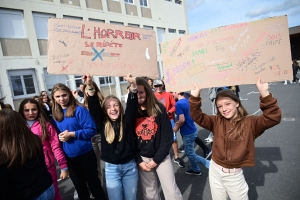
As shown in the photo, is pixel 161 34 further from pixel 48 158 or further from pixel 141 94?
pixel 48 158

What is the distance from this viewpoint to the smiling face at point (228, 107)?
6.73 feet

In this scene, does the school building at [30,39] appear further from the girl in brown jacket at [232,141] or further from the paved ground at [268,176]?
the girl in brown jacket at [232,141]

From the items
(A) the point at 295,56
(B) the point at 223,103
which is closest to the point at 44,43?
(B) the point at 223,103

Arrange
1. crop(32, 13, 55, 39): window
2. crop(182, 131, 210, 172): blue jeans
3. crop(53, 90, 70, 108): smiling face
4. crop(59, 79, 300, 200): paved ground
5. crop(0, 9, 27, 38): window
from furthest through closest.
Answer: crop(32, 13, 55, 39): window
crop(0, 9, 27, 38): window
crop(182, 131, 210, 172): blue jeans
crop(59, 79, 300, 200): paved ground
crop(53, 90, 70, 108): smiling face

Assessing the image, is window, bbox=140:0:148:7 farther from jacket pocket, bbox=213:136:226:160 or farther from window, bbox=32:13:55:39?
jacket pocket, bbox=213:136:226:160

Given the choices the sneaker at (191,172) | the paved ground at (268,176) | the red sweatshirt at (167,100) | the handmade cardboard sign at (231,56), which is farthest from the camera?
the red sweatshirt at (167,100)

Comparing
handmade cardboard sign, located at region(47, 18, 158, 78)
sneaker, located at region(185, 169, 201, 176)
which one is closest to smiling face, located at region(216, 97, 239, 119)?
handmade cardboard sign, located at region(47, 18, 158, 78)

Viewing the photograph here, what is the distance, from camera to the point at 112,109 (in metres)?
2.22

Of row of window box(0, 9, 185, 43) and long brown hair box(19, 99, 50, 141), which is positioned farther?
row of window box(0, 9, 185, 43)

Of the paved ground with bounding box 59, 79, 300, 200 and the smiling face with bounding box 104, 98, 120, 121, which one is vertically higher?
the smiling face with bounding box 104, 98, 120, 121

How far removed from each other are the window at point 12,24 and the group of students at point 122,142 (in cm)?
1205

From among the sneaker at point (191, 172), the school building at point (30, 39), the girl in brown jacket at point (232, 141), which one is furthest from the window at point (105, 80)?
the girl in brown jacket at point (232, 141)

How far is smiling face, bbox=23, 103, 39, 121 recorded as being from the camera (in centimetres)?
250

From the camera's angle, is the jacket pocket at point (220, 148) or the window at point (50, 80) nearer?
the jacket pocket at point (220, 148)
